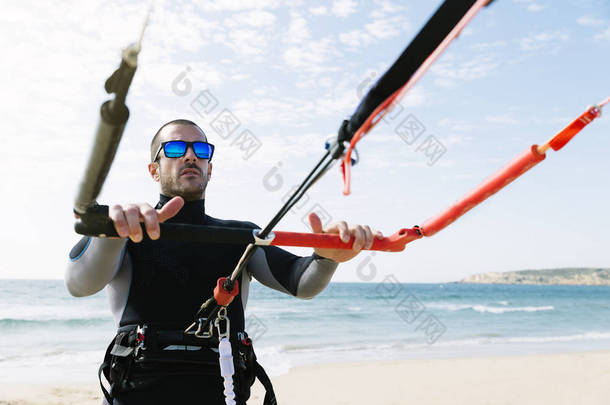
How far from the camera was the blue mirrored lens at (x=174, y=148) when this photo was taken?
2.77m

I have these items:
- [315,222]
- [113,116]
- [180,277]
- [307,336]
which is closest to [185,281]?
[180,277]

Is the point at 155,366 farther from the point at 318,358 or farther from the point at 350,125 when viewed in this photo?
the point at 318,358

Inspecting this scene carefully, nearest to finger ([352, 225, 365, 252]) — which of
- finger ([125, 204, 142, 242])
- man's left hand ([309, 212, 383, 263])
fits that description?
man's left hand ([309, 212, 383, 263])

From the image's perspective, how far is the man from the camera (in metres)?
2.61

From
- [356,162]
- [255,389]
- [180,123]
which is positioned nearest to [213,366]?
[180,123]

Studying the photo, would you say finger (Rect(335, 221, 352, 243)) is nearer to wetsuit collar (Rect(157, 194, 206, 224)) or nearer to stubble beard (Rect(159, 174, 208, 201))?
stubble beard (Rect(159, 174, 208, 201))

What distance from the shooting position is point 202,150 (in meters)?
2.81

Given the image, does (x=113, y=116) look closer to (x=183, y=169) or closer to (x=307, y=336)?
(x=183, y=169)

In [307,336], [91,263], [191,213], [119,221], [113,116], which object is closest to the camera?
[113,116]

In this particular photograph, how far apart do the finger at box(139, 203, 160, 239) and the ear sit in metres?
1.54

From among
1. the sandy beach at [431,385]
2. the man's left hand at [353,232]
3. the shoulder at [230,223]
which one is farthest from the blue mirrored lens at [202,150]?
the sandy beach at [431,385]

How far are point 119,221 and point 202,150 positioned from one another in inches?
54.9

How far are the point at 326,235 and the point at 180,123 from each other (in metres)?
1.54

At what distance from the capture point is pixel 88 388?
34.6 ft
